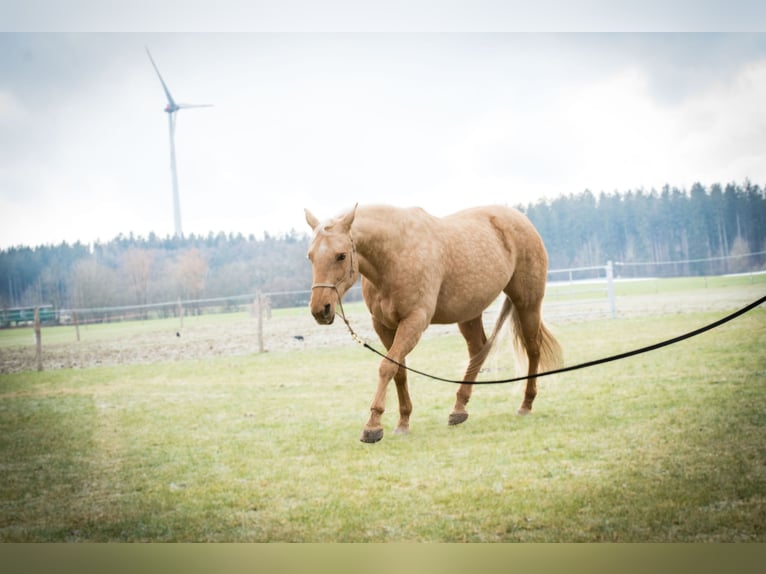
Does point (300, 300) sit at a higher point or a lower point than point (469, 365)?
higher

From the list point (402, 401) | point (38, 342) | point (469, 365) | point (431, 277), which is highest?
point (431, 277)

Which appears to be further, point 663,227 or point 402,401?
point 663,227

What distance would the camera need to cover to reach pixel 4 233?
12.6ft

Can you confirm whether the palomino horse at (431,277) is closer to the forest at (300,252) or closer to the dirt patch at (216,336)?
the dirt patch at (216,336)

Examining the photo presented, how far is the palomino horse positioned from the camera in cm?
267

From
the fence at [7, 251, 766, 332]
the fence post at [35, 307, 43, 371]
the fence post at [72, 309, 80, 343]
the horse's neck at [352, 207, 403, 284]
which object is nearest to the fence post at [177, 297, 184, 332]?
the fence at [7, 251, 766, 332]

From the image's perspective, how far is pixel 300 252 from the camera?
389 cm

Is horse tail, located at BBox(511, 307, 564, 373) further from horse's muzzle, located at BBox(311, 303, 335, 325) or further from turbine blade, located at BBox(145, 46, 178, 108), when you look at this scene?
turbine blade, located at BBox(145, 46, 178, 108)

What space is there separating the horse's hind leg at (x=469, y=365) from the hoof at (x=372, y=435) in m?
0.47

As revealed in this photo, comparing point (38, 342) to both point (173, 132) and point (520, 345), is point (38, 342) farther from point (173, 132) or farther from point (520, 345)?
point (520, 345)

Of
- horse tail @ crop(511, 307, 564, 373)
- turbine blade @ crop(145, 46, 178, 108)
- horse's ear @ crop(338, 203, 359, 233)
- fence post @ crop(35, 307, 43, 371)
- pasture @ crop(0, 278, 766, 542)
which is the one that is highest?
turbine blade @ crop(145, 46, 178, 108)

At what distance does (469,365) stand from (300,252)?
1.32 m

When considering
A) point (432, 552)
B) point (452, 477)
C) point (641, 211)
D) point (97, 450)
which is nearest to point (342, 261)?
point (452, 477)

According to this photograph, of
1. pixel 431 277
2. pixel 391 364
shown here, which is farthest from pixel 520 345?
pixel 391 364
